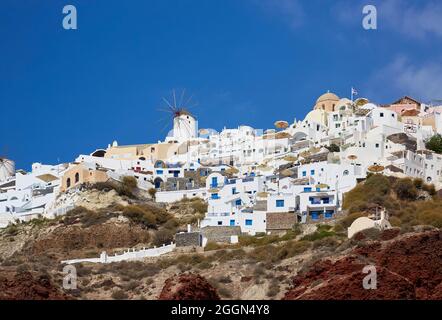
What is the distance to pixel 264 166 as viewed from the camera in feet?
254

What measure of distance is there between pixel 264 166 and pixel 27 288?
119 feet

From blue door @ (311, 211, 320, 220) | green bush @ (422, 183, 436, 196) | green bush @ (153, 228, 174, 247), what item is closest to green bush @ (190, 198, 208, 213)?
green bush @ (153, 228, 174, 247)

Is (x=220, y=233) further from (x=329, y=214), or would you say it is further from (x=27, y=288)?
(x=27, y=288)

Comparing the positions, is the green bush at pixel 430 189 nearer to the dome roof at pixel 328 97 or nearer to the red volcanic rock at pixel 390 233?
the red volcanic rock at pixel 390 233

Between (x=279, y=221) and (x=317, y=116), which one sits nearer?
(x=279, y=221)

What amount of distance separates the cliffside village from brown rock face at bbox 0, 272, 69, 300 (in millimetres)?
19490

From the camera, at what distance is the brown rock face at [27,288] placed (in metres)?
42.1

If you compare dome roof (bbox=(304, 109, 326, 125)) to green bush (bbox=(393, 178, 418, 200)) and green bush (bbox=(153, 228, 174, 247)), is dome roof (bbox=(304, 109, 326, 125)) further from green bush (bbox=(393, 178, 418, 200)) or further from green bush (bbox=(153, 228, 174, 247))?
green bush (bbox=(153, 228, 174, 247))

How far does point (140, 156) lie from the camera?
88.7 m

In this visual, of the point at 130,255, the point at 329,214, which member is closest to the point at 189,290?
the point at 130,255

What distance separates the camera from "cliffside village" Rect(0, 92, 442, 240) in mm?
64875
